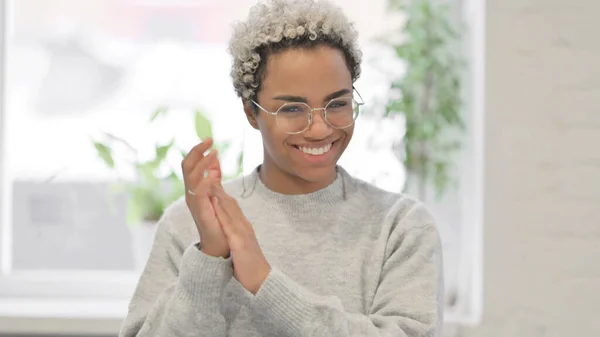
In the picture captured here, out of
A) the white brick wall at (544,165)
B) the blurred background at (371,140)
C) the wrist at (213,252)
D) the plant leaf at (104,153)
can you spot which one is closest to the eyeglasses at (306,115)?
the wrist at (213,252)

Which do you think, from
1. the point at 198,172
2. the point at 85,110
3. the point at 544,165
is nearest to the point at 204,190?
the point at 198,172

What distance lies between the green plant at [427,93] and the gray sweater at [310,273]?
0.83 metres

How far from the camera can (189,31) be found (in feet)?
8.71

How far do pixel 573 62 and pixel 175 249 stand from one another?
1.21m

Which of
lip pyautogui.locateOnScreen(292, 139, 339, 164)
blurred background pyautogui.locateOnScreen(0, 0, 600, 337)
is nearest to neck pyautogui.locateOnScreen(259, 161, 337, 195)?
lip pyautogui.locateOnScreen(292, 139, 339, 164)

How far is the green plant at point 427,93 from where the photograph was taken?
7.72 feet

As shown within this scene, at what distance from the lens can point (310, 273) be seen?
1446 mm

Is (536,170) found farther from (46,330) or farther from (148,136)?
(46,330)

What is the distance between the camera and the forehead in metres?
1.35

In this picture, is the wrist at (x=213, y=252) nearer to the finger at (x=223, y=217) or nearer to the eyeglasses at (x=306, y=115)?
the finger at (x=223, y=217)

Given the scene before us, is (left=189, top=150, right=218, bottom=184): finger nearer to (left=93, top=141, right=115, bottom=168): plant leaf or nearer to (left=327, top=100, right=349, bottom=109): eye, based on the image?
(left=327, top=100, right=349, bottom=109): eye

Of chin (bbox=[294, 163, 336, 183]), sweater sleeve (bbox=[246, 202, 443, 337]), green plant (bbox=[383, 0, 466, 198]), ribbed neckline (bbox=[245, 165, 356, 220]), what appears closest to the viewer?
sweater sleeve (bbox=[246, 202, 443, 337])

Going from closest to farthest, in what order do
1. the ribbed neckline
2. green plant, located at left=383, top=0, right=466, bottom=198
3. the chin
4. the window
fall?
the chin < the ribbed neckline < green plant, located at left=383, top=0, right=466, bottom=198 < the window

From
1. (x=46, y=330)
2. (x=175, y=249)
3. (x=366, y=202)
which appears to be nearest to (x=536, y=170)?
(x=366, y=202)
